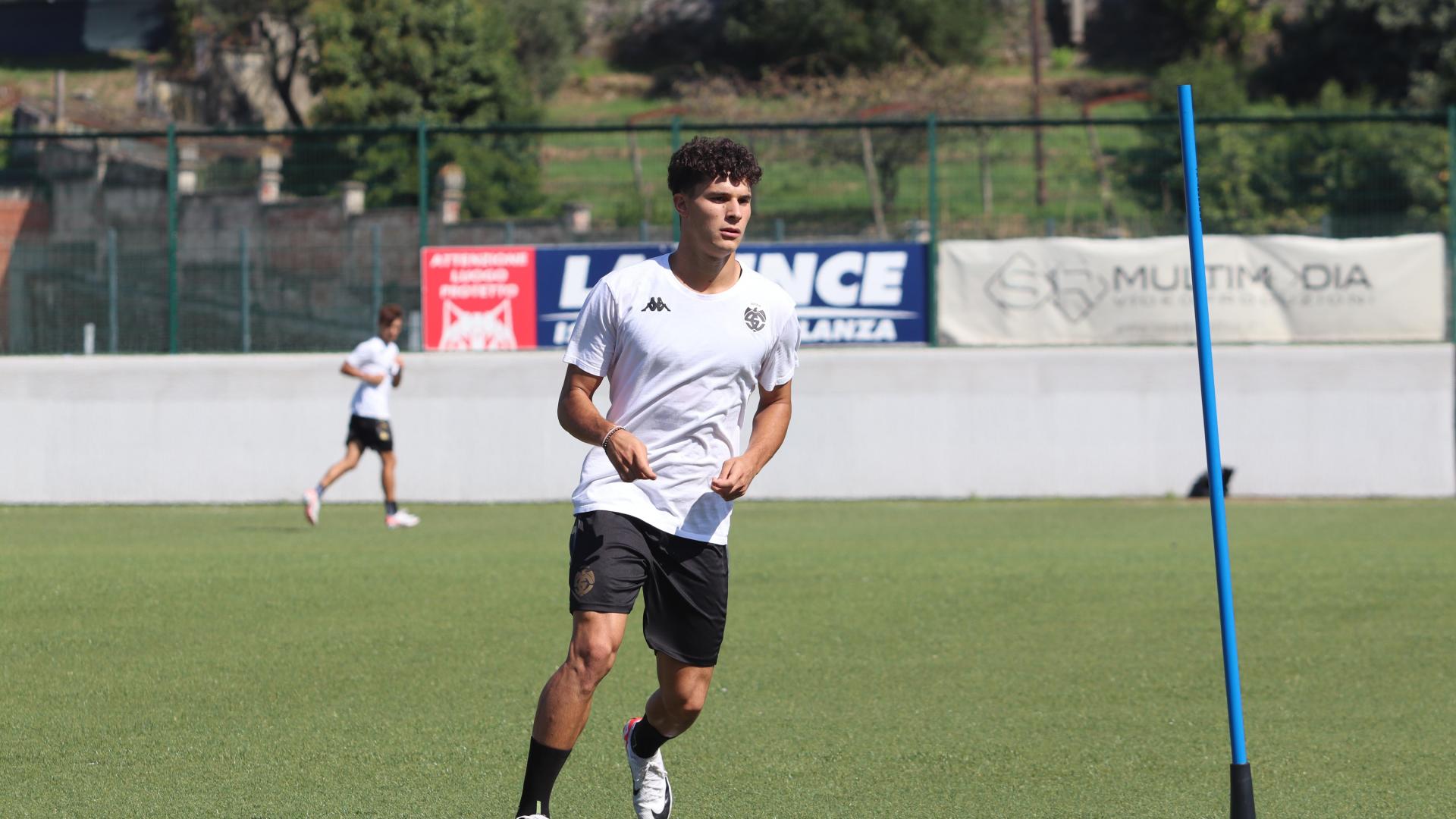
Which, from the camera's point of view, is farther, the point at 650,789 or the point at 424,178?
the point at 424,178

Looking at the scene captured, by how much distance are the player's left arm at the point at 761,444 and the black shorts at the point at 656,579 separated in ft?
0.77

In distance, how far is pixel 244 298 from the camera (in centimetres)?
1841

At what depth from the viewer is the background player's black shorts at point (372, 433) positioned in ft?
50.9

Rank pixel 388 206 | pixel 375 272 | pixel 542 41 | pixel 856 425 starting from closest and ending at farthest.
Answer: pixel 856 425 → pixel 375 272 → pixel 388 206 → pixel 542 41

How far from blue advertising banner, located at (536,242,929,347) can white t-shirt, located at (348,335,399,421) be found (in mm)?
2729

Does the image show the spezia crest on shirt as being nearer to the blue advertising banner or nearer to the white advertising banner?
the blue advertising banner

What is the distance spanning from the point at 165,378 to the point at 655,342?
14.3 m

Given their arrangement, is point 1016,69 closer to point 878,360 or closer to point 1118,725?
point 878,360

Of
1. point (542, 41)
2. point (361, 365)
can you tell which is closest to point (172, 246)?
point (361, 365)

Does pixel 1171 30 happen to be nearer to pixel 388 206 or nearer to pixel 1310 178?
pixel 1310 178

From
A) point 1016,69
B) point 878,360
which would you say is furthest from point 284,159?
point 1016,69

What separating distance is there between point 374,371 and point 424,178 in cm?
389

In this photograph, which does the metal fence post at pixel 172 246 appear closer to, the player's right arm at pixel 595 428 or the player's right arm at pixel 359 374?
the player's right arm at pixel 359 374

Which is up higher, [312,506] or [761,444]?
[761,444]
